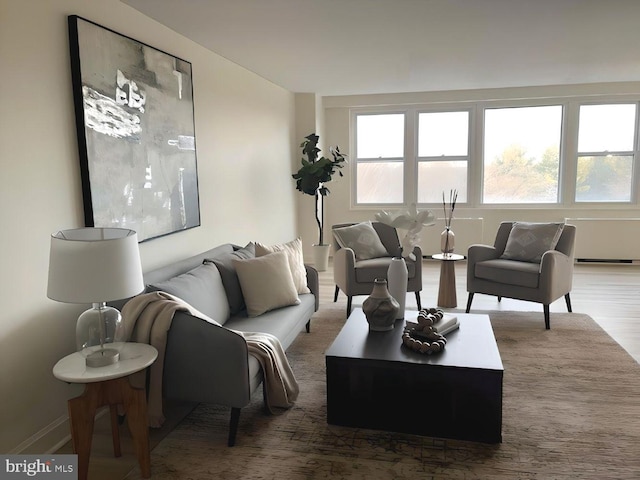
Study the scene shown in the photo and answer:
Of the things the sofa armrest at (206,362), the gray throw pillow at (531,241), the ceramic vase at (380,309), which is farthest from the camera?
the gray throw pillow at (531,241)

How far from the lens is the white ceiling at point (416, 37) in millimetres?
3072

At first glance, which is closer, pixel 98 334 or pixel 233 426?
pixel 98 334

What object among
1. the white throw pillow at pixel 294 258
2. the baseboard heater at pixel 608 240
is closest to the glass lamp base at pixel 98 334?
the white throw pillow at pixel 294 258

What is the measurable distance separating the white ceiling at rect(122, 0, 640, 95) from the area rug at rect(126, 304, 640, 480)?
2.30 meters

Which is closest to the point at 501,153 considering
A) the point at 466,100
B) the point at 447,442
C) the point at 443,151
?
the point at 443,151

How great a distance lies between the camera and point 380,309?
9.59 feet

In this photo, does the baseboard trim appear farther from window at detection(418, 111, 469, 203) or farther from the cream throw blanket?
window at detection(418, 111, 469, 203)

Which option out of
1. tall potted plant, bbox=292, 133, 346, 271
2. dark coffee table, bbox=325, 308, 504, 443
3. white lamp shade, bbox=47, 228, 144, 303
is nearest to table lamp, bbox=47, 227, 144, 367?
white lamp shade, bbox=47, 228, 144, 303

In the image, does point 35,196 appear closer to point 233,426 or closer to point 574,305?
point 233,426

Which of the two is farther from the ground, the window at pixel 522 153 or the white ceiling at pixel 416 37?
the white ceiling at pixel 416 37

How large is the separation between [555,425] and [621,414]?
0.41 meters

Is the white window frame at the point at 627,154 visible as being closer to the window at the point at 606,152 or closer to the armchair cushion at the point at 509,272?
the window at the point at 606,152

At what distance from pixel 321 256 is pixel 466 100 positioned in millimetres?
2813

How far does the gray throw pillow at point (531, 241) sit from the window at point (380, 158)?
2.83 m
